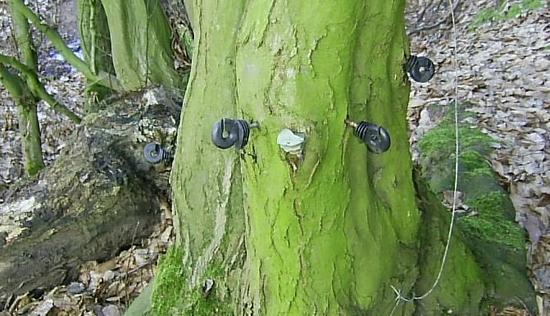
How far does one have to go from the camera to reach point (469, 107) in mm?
5160

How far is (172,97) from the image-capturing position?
13.4ft

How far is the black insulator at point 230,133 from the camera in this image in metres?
1.68

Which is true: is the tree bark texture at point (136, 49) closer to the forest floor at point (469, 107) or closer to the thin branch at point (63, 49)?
the thin branch at point (63, 49)

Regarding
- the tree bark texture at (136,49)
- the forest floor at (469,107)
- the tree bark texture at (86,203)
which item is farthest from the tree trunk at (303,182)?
the tree bark texture at (136,49)

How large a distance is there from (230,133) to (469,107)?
12.5 feet

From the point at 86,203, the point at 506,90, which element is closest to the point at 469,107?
the point at 506,90

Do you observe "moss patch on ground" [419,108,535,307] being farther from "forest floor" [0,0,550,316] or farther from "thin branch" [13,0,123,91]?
"thin branch" [13,0,123,91]

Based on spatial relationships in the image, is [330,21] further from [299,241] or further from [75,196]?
[75,196]

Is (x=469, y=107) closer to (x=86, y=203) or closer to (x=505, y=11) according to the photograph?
(x=86, y=203)

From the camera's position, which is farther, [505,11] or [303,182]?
[505,11]

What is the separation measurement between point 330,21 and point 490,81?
4.49m

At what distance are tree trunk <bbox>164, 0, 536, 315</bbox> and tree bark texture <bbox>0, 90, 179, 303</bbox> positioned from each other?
1.18m

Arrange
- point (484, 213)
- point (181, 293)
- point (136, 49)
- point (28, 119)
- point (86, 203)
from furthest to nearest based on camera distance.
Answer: point (28, 119)
point (136, 49)
point (86, 203)
point (484, 213)
point (181, 293)

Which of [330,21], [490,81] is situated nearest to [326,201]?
[330,21]
